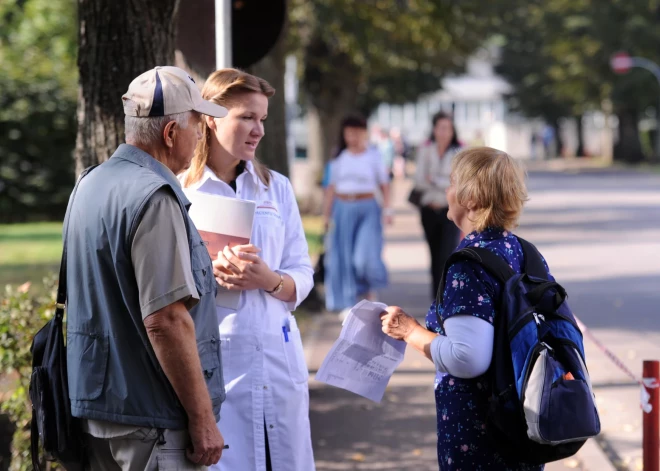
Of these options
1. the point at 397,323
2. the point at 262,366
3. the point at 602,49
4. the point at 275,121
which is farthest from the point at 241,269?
the point at 602,49

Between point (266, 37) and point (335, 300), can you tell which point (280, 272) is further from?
point (335, 300)

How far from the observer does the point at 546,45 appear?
5828 cm

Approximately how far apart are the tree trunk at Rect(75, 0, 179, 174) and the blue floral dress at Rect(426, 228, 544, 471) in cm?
254

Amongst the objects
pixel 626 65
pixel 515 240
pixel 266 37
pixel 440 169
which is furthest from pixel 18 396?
pixel 626 65

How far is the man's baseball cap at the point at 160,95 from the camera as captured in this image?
9.68ft

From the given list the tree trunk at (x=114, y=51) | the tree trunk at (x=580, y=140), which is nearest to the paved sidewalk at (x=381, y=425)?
the tree trunk at (x=114, y=51)

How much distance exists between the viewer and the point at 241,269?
11.7ft

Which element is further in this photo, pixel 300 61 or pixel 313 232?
pixel 300 61

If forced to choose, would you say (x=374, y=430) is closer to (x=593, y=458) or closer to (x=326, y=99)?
(x=593, y=458)

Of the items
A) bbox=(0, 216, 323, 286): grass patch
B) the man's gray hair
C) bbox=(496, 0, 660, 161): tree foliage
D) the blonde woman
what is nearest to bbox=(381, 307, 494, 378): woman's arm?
the blonde woman

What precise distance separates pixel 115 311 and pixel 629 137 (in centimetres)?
5437

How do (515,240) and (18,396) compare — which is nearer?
(515,240)

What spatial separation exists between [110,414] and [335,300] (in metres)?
8.57

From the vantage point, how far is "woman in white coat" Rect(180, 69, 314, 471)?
11.9 feet
